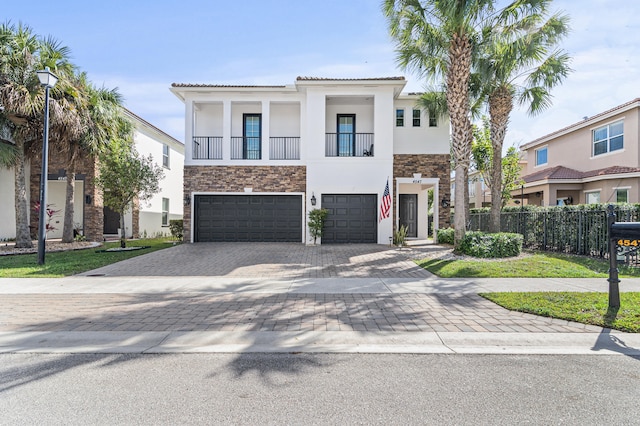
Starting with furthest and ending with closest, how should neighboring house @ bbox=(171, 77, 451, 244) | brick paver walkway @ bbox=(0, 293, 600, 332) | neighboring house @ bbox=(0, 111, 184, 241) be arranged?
neighboring house @ bbox=(0, 111, 184, 241) → neighboring house @ bbox=(171, 77, 451, 244) → brick paver walkway @ bbox=(0, 293, 600, 332)

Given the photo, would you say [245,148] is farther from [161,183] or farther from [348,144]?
[161,183]

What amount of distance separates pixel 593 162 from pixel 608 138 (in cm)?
152

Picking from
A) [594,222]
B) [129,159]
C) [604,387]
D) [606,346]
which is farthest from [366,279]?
[129,159]

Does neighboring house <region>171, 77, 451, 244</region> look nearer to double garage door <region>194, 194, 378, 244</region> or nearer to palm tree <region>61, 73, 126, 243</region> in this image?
double garage door <region>194, 194, 378, 244</region>

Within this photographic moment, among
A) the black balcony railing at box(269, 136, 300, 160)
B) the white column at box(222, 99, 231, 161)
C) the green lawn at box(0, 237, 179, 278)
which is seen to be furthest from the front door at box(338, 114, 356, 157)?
the green lawn at box(0, 237, 179, 278)

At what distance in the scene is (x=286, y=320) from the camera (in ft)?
18.2

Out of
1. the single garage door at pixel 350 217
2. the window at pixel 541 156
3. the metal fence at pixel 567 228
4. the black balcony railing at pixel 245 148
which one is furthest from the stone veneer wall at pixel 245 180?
the window at pixel 541 156

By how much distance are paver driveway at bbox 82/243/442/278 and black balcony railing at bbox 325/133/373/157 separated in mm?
4939

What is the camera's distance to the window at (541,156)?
998 inches

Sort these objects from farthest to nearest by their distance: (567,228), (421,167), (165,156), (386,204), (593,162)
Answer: (165,156) → (593,162) → (421,167) → (386,204) → (567,228)

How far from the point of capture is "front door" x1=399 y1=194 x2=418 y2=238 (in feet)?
66.2

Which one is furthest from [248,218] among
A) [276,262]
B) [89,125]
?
[89,125]

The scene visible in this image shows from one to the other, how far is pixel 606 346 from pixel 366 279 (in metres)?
4.88

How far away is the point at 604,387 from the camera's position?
3553mm
